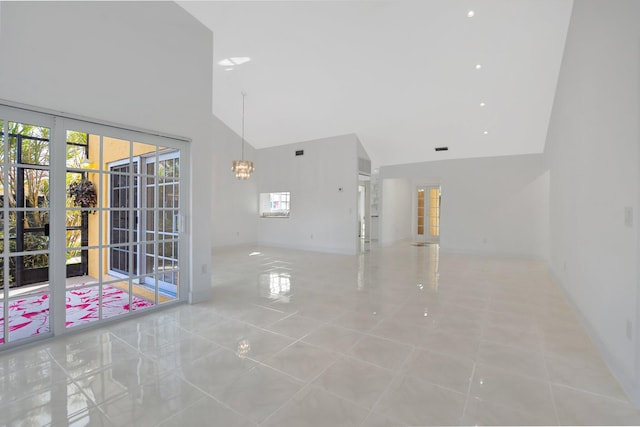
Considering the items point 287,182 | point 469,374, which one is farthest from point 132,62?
point 287,182

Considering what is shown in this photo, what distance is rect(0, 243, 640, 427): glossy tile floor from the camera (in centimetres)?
178

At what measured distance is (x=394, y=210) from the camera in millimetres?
10156

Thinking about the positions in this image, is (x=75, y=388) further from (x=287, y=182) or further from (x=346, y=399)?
(x=287, y=182)

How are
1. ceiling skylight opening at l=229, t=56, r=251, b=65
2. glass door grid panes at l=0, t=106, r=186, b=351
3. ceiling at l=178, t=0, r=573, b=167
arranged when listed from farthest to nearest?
1. ceiling skylight opening at l=229, t=56, r=251, b=65
2. ceiling at l=178, t=0, r=573, b=167
3. glass door grid panes at l=0, t=106, r=186, b=351

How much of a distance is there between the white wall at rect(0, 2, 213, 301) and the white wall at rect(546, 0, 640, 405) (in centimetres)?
410

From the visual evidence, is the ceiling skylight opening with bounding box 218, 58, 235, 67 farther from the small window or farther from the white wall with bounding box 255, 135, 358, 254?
the small window

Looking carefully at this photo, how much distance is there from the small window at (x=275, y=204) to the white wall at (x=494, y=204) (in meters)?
3.84

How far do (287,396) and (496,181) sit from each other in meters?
7.81

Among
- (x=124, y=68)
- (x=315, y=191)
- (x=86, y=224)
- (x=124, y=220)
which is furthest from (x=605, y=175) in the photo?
(x=315, y=191)

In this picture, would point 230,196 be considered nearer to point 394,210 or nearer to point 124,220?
point 124,220

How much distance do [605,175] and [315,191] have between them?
21.4ft

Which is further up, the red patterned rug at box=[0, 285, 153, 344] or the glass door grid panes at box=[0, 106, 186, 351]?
the glass door grid panes at box=[0, 106, 186, 351]

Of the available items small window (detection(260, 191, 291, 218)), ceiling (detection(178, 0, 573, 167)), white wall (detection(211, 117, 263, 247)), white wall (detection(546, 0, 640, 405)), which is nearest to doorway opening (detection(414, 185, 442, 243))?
ceiling (detection(178, 0, 573, 167))

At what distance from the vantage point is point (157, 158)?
11.8 ft
